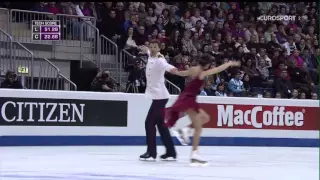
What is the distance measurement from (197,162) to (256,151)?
12.0ft

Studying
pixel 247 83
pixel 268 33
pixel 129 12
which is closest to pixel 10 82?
pixel 129 12

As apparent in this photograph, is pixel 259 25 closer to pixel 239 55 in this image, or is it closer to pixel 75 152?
pixel 239 55

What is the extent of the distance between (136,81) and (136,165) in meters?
6.23

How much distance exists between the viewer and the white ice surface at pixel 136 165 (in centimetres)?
707

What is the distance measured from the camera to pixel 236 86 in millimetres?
15133

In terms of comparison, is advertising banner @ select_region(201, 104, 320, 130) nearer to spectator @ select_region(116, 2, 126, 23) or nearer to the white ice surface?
the white ice surface

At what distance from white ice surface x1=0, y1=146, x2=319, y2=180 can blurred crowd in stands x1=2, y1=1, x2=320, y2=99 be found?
382 centimetres

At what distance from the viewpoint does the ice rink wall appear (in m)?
11.4

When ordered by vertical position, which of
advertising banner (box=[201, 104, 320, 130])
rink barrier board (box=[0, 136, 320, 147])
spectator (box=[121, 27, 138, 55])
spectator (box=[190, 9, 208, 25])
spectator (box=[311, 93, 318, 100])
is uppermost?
spectator (box=[190, 9, 208, 25])

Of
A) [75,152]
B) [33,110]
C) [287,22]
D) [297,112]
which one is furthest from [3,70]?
[287,22]

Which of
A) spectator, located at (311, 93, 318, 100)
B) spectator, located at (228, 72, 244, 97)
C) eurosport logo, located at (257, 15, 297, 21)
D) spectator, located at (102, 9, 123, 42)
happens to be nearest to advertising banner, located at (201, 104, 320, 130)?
spectator, located at (228, 72, 244, 97)

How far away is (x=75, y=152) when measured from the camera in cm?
1039

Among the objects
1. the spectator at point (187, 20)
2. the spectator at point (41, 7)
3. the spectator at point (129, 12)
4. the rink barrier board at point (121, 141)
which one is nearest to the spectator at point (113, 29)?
the spectator at point (129, 12)
